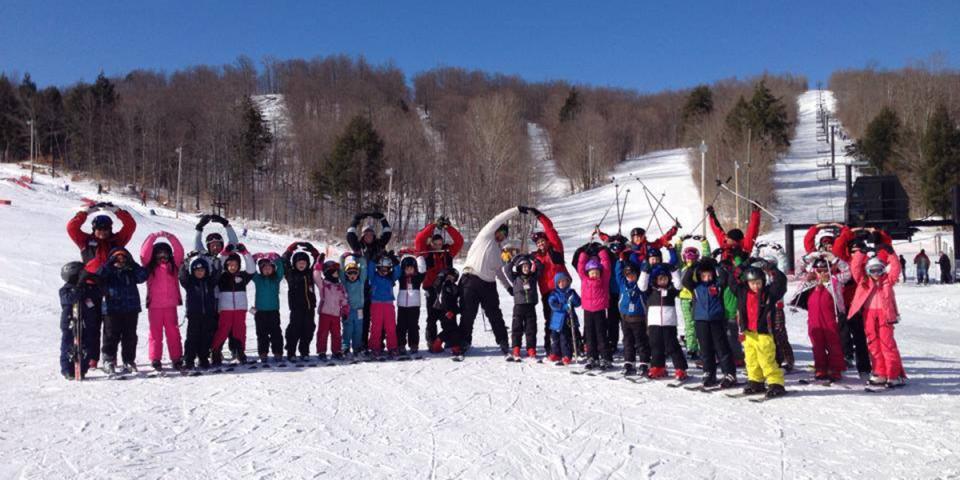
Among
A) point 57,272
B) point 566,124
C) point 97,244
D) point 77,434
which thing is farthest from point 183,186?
point 77,434

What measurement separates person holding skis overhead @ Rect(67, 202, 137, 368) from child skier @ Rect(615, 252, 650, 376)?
654 cm

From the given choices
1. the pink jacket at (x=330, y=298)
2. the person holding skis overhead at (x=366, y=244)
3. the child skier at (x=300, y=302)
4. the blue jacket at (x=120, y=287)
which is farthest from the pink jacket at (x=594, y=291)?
the blue jacket at (x=120, y=287)

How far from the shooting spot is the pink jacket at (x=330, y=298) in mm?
9344

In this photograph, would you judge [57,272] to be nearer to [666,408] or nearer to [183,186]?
[666,408]

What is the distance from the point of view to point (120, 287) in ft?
27.3

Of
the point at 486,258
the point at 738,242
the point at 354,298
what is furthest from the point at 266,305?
the point at 738,242

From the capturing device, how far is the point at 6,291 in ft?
56.2

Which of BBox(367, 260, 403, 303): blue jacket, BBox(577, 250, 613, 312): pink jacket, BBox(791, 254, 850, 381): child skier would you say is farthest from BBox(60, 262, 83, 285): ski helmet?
BBox(791, 254, 850, 381): child skier

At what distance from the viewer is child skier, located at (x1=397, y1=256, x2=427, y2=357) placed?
9.72 metres

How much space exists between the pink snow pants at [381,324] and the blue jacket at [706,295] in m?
4.27

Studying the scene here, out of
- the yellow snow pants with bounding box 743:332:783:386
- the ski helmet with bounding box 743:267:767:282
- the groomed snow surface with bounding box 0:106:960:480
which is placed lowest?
the groomed snow surface with bounding box 0:106:960:480

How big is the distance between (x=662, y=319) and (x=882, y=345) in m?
2.41

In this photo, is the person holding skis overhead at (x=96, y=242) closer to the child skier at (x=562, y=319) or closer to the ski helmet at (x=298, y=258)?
the ski helmet at (x=298, y=258)

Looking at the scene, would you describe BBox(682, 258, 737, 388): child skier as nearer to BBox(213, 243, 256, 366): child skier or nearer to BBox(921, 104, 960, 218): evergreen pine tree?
BBox(213, 243, 256, 366): child skier
